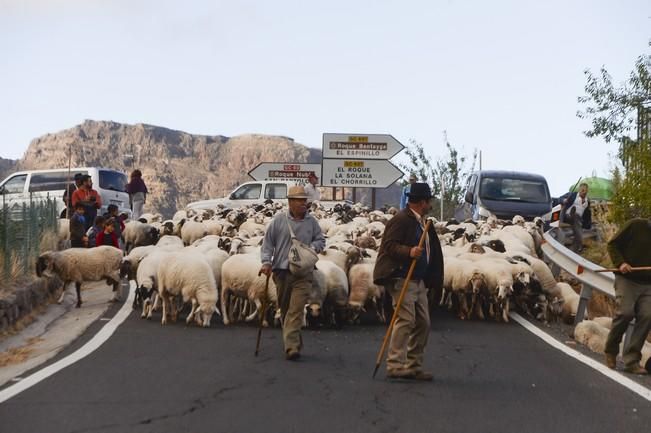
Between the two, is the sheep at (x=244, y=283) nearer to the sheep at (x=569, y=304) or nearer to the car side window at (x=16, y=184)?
the sheep at (x=569, y=304)

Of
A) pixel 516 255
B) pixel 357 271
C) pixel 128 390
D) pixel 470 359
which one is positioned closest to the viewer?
pixel 128 390

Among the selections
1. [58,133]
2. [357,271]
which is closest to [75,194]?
[357,271]

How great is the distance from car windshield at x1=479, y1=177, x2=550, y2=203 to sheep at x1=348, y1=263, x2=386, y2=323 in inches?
535

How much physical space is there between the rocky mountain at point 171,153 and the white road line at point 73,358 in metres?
101

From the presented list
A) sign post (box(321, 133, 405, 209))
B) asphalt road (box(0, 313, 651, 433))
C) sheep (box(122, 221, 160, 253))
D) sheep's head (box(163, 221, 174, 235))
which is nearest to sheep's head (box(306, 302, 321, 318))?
asphalt road (box(0, 313, 651, 433))

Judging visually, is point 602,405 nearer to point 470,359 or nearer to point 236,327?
point 470,359

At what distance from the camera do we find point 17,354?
10.9 m

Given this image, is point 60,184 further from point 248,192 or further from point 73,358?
point 73,358

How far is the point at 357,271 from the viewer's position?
45.6 feet

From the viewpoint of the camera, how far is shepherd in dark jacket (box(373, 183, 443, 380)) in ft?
30.8

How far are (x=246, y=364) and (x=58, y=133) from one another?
4908 inches

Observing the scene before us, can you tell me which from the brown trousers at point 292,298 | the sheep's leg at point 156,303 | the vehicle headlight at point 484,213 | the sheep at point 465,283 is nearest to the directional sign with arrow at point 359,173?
the vehicle headlight at point 484,213

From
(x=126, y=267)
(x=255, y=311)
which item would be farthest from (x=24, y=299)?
(x=255, y=311)

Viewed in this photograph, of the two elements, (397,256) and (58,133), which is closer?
(397,256)
